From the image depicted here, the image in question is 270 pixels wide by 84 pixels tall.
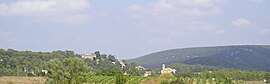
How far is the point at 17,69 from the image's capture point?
3479 inches

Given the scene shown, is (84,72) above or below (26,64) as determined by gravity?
below

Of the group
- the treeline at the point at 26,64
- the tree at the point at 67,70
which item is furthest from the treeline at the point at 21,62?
the tree at the point at 67,70

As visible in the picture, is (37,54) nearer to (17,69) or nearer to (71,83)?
(17,69)

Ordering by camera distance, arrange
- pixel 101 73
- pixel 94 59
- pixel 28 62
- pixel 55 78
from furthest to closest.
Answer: pixel 94 59 < pixel 28 62 < pixel 101 73 < pixel 55 78

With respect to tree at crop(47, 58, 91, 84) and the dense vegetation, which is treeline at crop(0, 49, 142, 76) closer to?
the dense vegetation

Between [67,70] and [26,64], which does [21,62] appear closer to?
[26,64]

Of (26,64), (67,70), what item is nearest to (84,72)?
(67,70)

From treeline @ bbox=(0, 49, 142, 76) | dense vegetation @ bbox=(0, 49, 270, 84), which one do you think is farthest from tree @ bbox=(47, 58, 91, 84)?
treeline @ bbox=(0, 49, 142, 76)

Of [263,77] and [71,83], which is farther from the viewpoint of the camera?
[263,77]

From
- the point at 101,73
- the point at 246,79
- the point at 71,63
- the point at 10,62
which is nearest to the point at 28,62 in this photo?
the point at 10,62

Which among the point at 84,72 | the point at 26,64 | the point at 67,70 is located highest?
the point at 26,64

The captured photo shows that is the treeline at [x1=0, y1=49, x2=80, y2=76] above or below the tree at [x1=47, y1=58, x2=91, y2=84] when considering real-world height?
above

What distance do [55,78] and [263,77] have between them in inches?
2386

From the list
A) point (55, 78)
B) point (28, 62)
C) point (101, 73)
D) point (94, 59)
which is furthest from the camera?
point (94, 59)
